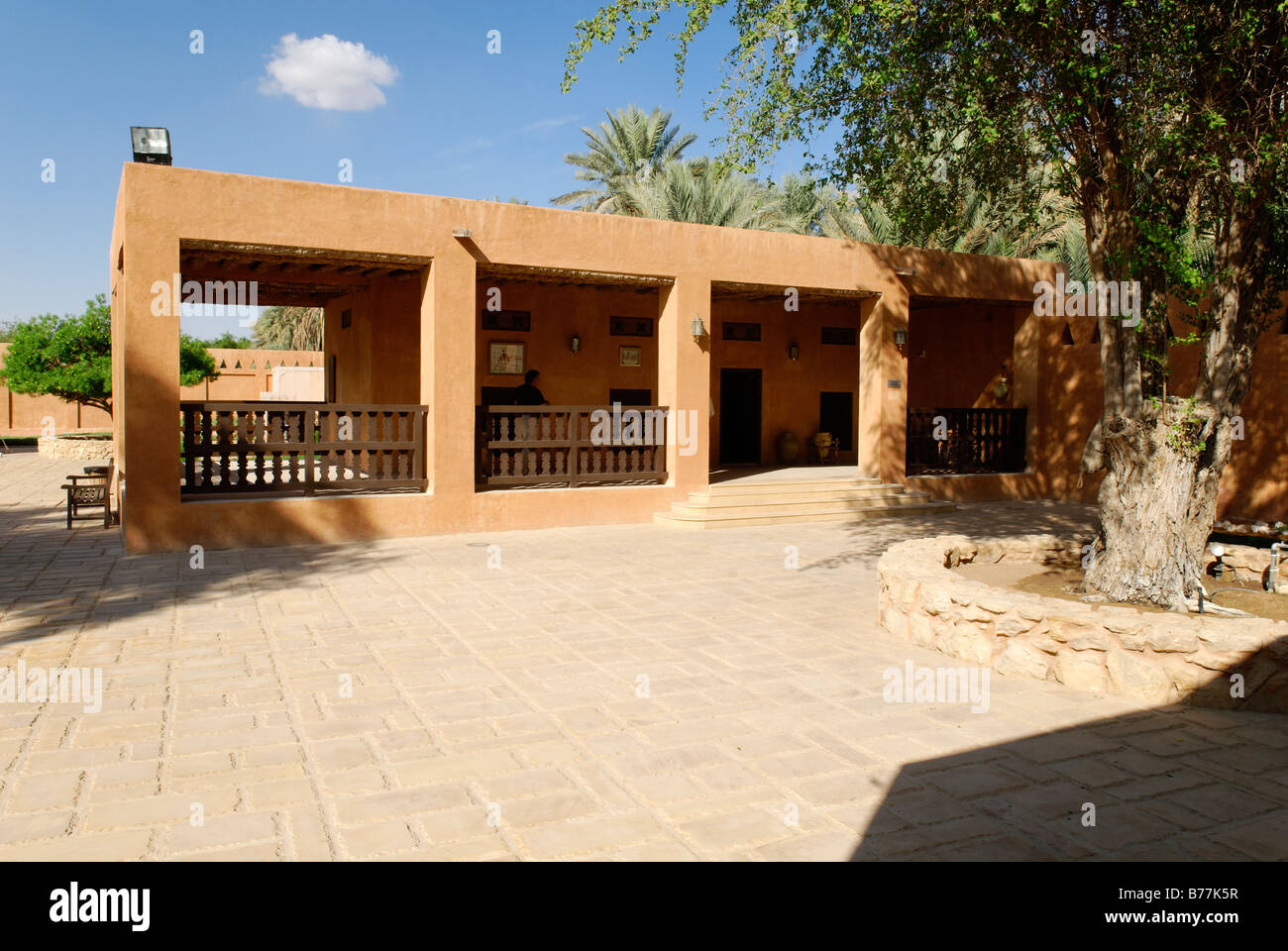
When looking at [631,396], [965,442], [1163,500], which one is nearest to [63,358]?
[631,396]

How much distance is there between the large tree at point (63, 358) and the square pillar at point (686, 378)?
49.8ft

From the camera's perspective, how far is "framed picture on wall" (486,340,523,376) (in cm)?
1454

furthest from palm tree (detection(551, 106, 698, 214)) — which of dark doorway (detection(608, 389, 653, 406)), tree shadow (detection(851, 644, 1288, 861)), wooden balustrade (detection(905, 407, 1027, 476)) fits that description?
tree shadow (detection(851, 644, 1288, 861))

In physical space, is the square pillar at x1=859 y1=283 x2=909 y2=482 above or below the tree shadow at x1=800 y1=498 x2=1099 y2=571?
above

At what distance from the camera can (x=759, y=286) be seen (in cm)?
1348

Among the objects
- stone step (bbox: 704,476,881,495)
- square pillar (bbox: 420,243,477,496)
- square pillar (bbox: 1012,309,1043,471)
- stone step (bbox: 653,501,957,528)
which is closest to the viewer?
square pillar (bbox: 420,243,477,496)

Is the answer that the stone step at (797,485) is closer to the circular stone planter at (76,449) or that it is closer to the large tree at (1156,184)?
the large tree at (1156,184)

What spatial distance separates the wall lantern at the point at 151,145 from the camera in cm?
995

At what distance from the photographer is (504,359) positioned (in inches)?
577

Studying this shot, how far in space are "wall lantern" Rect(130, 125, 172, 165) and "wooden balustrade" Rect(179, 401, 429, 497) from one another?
8.42ft

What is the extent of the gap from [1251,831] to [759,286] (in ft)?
35.2

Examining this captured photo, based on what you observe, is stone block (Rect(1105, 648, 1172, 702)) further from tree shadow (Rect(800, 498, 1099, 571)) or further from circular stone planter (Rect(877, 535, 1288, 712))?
tree shadow (Rect(800, 498, 1099, 571))

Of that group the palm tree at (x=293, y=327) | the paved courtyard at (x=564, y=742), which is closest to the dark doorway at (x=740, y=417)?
the paved courtyard at (x=564, y=742)
